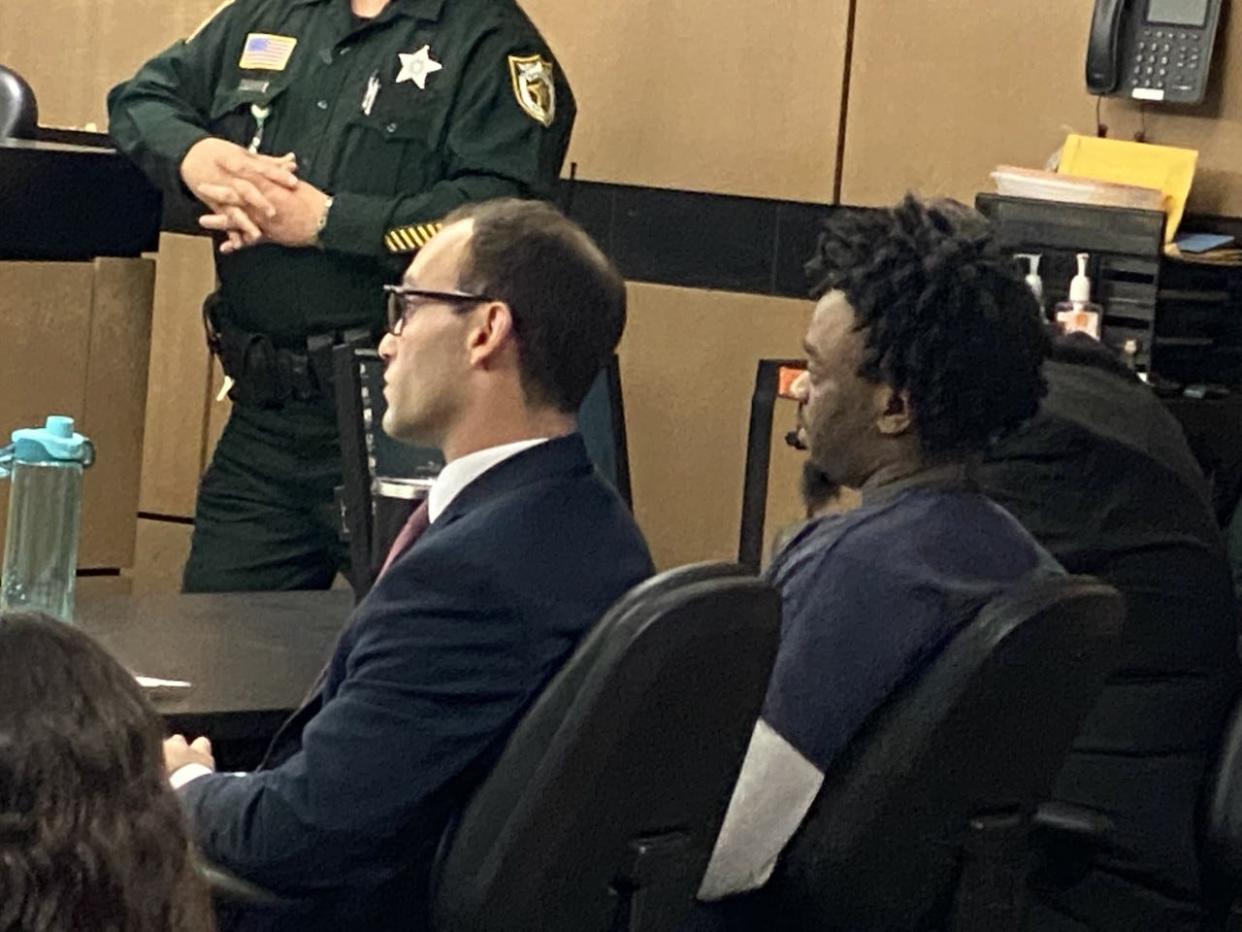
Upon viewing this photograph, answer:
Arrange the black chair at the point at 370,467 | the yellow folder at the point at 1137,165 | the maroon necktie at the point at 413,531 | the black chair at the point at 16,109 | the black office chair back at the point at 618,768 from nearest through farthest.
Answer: the black office chair back at the point at 618,768 → the maroon necktie at the point at 413,531 → the black chair at the point at 370,467 → the yellow folder at the point at 1137,165 → the black chair at the point at 16,109

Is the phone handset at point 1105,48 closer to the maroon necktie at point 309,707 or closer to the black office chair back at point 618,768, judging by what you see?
the maroon necktie at point 309,707

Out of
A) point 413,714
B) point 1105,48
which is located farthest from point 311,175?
point 413,714

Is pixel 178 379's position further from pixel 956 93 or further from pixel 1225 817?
pixel 1225 817

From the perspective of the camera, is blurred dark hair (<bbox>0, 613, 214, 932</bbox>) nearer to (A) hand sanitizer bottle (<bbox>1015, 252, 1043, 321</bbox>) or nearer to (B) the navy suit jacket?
(B) the navy suit jacket

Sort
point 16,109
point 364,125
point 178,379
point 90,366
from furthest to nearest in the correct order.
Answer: point 178,379, point 16,109, point 364,125, point 90,366

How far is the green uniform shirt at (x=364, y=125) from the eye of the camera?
3.27m

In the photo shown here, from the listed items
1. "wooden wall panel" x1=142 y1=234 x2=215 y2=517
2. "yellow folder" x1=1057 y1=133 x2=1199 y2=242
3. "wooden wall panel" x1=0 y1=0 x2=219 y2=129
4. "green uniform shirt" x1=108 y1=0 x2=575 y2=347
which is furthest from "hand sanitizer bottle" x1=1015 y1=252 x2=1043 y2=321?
"wooden wall panel" x1=0 y1=0 x2=219 y2=129

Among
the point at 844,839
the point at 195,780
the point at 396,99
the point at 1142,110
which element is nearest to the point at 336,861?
the point at 195,780

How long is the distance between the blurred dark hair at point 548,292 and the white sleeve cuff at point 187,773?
17.3 inches

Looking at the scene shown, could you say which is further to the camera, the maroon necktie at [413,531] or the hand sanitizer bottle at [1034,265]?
the hand sanitizer bottle at [1034,265]

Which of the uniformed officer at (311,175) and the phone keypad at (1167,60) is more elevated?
the phone keypad at (1167,60)

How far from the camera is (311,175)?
335cm

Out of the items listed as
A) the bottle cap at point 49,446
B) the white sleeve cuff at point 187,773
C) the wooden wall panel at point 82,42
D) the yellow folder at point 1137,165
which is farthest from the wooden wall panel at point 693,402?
the white sleeve cuff at point 187,773

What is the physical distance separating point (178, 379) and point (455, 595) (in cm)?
284
